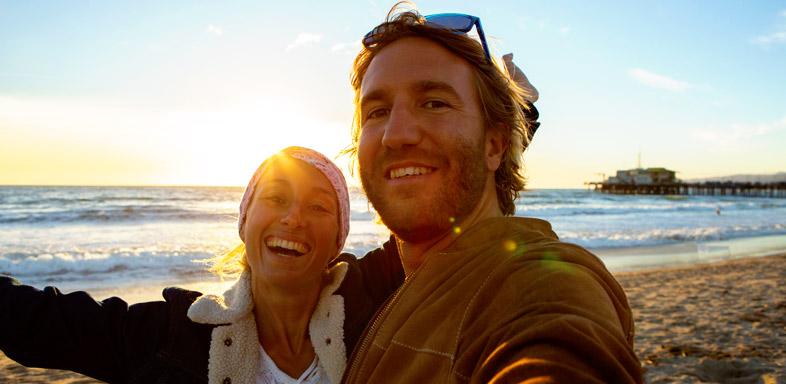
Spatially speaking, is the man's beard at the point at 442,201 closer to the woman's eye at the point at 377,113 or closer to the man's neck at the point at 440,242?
the man's neck at the point at 440,242

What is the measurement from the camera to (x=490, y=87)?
253cm

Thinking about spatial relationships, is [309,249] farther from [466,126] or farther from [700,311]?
[700,311]

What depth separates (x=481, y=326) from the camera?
1.27 metres

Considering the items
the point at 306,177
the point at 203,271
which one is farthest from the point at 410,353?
the point at 203,271

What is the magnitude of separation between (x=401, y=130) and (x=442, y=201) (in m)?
0.41

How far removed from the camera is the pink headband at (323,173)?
3.03 meters

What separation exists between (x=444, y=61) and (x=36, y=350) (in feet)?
9.04

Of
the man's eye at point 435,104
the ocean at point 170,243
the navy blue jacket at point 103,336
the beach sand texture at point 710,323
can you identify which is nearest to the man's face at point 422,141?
the man's eye at point 435,104

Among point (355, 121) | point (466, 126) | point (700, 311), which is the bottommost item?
point (700, 311)

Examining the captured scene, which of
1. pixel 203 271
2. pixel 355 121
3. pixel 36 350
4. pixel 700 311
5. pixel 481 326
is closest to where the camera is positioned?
pixel 481 326

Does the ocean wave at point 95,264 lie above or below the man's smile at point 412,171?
below

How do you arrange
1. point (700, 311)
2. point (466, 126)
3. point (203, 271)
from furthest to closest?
point (203, 271) → point (700, 311) → point (466, 126)

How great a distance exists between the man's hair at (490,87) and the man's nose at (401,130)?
0.47 metres

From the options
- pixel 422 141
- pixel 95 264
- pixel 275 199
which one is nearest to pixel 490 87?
pixel 422 141
